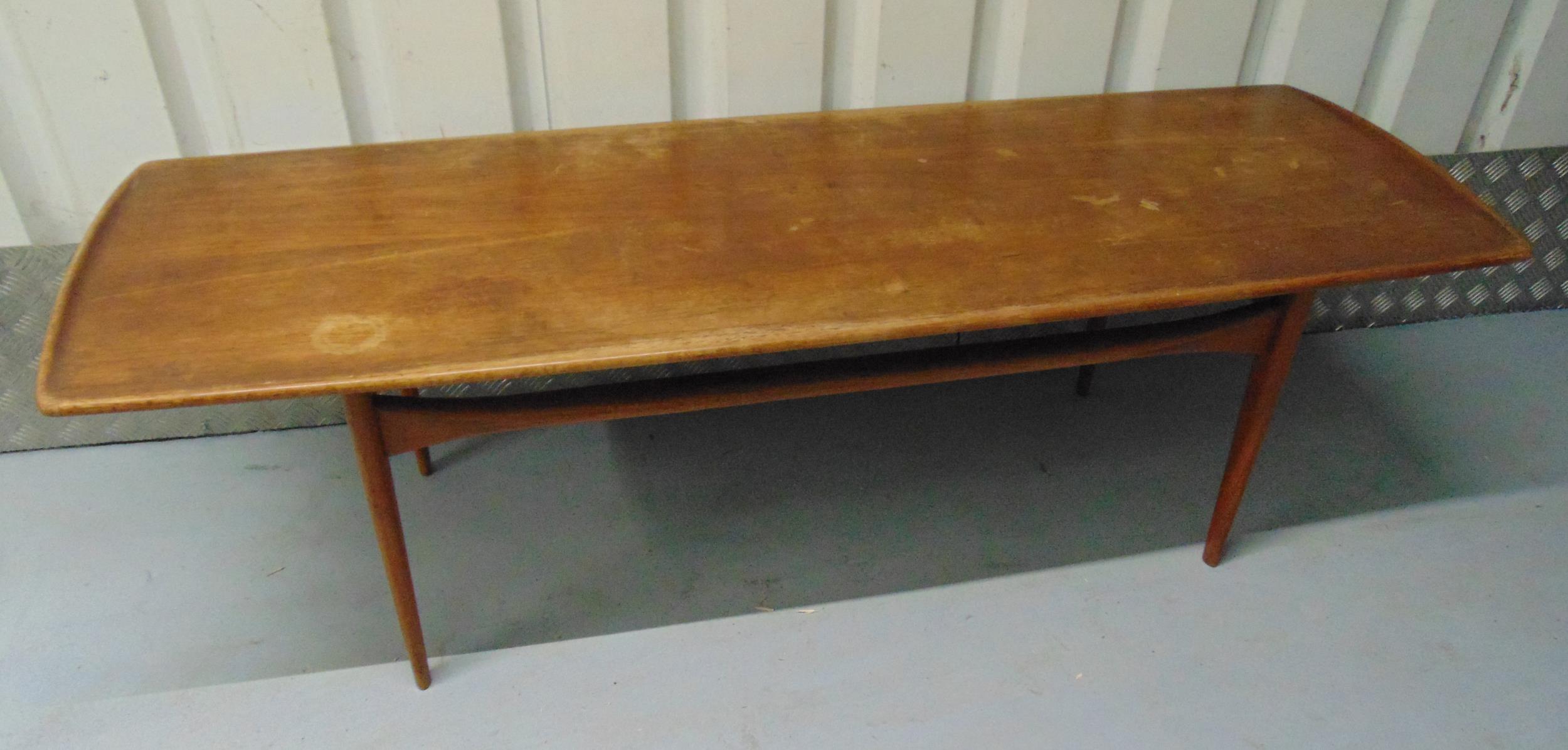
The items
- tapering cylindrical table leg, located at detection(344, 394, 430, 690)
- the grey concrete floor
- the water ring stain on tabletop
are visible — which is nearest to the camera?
the water ring stain on tabletop

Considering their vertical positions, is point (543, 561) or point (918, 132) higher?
point (918, 132)

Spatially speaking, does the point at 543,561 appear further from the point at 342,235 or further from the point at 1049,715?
the point at 1049,715

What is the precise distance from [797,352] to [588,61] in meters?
0.96

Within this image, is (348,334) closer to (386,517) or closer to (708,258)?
(386,517)

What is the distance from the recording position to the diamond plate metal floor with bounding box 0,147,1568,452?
2355 millimetres

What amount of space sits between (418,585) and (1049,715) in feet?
4.23

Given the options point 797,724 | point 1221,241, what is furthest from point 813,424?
point 1221,241

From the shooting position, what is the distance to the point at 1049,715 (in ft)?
6.07

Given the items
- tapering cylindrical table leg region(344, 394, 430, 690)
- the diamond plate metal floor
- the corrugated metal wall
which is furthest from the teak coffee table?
the diamond plate metal floor

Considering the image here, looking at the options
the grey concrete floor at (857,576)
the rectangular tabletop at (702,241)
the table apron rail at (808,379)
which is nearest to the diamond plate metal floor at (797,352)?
the grey concrete floor at (857,576)

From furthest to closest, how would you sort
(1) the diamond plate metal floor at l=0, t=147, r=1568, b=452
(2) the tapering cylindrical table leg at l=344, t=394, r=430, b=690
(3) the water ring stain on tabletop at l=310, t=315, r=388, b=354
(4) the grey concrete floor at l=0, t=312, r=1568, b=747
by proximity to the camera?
(1) the diamond plate metal floor at l=0, t=147, r=1568, b=452 → (4) the grey concrete floor at l=0, t=312, r=1568, b=747 → (2) the tapering cylindrical table leg at l=344, t=394, r=430, b=690 → (3) the water ring stain on tabletop at l=310, t=315, r=388, b=354

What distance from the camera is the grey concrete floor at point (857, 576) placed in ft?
6.10

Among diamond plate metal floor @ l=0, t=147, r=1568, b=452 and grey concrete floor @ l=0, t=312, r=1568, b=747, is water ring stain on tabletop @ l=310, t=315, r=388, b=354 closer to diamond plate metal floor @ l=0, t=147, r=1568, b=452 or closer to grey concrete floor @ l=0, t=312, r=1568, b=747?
grey concrete floor @ l=0, t=312, r=1568, b=747

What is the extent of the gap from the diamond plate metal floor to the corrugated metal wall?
20 cm
